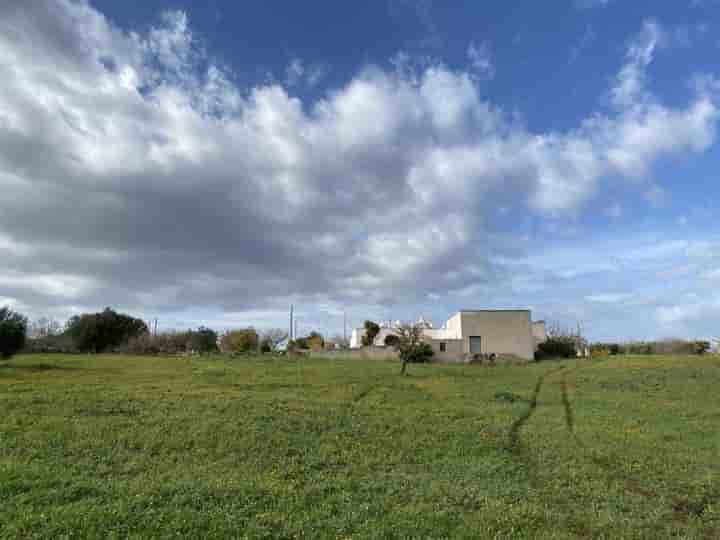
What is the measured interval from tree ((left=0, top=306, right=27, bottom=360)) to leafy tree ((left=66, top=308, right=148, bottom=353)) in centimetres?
2137

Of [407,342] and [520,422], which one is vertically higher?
[407,342]

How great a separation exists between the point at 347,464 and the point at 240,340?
4429cm

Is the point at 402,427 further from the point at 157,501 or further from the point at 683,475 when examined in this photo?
the point at 157,501

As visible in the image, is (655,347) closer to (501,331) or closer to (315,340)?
(501,331)

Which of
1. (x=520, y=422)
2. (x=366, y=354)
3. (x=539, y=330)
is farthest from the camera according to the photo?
(x=539, y=330)

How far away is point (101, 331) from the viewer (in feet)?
157

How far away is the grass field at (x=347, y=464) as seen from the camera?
228 inches

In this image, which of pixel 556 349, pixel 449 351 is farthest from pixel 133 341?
pixel 556 349

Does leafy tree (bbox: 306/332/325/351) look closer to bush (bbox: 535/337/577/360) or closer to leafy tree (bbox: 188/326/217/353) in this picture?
leafy tree (bbox: 188/326/217/353)

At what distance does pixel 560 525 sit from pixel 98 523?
18.0 feet

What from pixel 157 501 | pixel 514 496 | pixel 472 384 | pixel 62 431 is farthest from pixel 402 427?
pixel 472 384

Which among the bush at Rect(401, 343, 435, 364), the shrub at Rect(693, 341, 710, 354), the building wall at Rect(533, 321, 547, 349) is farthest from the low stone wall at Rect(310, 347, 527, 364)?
the shrub at Rect(693, 341, 710, 354)

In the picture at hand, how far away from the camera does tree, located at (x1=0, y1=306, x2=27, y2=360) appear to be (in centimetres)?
2548

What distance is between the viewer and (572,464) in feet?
29.5
